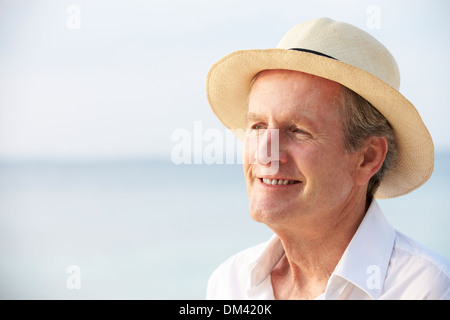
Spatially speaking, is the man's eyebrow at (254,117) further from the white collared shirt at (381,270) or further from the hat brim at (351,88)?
the white collared shirt at (381,270)

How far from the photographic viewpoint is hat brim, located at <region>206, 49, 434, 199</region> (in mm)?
1729

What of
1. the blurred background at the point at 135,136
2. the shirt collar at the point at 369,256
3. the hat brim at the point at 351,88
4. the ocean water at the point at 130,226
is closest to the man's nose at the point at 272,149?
the hat brim at the point at 351,88

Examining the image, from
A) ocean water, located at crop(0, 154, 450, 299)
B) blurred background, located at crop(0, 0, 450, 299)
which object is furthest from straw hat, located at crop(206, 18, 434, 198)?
ocean water, located at crop(0, 154, 450, 299)

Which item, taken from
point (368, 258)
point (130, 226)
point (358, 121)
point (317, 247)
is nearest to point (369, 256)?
point (368, 258)

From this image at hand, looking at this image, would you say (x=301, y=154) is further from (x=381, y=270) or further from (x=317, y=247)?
(x=381, y=270)

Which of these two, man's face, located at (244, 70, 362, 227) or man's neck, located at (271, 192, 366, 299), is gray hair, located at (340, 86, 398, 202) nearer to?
man's face, located at (244, 70, 362, 227)

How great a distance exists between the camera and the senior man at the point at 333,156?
1.73 m

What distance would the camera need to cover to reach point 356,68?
170cm

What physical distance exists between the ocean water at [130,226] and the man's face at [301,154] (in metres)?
3.07

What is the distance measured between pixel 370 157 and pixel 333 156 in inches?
6.8

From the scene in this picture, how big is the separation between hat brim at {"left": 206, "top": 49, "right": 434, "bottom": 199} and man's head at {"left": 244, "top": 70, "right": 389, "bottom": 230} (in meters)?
0.06

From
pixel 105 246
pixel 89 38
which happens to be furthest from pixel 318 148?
pixel 89 38

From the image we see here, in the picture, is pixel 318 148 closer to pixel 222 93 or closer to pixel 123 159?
pixel 222 93

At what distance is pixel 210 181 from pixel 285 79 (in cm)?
871
